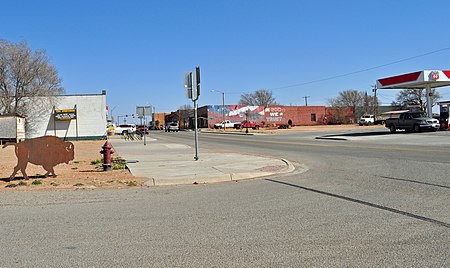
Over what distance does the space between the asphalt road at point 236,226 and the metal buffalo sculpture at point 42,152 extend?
6.63ft

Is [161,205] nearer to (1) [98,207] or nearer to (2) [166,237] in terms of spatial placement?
(1) [98,207]

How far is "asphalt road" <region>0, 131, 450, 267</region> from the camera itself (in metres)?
4.50

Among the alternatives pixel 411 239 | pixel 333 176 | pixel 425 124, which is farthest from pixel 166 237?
pixel 425 124

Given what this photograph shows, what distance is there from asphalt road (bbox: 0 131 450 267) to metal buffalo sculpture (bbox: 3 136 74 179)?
202 cm

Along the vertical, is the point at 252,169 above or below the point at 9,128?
below

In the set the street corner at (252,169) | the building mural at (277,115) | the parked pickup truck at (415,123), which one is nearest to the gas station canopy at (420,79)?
the parked pickup truck at (415,123)

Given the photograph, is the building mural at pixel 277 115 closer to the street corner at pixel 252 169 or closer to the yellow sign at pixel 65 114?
the yellow sign at pixel 65 114

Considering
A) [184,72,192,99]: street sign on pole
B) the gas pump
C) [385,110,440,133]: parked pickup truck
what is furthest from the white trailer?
the gas pump

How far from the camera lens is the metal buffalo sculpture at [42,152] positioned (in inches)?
415

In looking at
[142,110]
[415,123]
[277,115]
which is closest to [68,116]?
[142,110]

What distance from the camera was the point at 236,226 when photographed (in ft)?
19.2

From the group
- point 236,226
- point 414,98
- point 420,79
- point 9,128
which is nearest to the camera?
point 236,226

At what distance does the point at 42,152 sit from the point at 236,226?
7314 mm

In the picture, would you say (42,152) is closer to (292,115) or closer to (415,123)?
(415,123)
